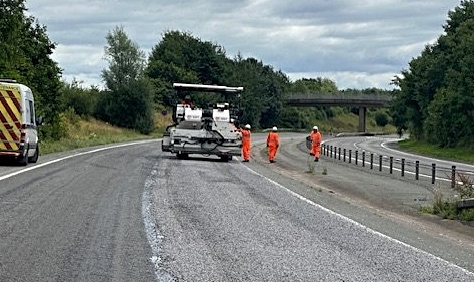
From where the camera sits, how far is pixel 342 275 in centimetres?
980

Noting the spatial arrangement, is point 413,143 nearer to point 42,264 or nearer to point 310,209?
point 310,209

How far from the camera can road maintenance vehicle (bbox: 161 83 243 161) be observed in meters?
35.7

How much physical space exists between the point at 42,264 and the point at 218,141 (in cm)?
2593

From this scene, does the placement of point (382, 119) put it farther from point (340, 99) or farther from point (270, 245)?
point (270, 245)

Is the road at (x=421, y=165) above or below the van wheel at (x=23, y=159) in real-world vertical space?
below

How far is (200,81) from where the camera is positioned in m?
113

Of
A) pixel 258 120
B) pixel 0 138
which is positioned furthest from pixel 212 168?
pixel 258 120

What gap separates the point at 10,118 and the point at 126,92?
59223 millimetres

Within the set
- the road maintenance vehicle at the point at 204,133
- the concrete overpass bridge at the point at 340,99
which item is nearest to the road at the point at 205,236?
the road maintenance vehicle at the point at 204,133

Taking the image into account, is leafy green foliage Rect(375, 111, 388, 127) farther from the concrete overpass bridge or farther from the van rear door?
the van rear door

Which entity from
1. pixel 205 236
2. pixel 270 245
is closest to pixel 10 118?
pixel 205 236

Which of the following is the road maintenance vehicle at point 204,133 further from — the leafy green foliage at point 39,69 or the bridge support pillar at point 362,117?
the bridge support pillar at point 362,117

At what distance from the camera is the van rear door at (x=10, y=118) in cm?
2661

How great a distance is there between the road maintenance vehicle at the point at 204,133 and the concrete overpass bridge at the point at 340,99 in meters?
93.4
